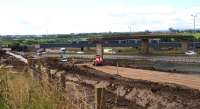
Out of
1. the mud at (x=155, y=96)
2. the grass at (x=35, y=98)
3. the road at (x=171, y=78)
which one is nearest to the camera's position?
the grass at (x=35, y=98)

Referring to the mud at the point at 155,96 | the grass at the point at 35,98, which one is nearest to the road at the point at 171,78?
the mud at the point at 155,96

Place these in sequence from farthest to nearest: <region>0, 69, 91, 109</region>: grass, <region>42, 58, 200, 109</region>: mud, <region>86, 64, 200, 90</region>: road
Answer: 1. <region>86, 64, 200, 90</region>: road
2. <region>42, 58, 200, 109</region>: mud
3. <region>0, 69, 91, 109</region>: grass

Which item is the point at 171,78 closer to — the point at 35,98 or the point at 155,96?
the point at 155,96

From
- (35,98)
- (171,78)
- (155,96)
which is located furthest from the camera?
(171,78)

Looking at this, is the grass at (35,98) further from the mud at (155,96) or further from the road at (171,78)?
the road at (171,78)

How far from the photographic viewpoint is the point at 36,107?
22.8 feet

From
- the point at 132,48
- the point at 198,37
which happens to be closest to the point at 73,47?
the point at 132,48

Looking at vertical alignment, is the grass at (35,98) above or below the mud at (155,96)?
above

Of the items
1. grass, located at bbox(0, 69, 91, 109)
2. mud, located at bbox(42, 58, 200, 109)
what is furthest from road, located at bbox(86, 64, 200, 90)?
grass, located at bbox(0, 69, 91, 109)

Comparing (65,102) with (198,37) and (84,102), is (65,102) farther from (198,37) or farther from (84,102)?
(198,37)

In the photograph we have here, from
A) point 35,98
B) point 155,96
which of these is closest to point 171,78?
point 155,96

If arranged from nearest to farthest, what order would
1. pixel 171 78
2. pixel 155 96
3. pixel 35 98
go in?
pixel 35 98 < pixel 155 96 < pixel 171 78

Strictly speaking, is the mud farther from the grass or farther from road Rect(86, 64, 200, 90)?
the grass

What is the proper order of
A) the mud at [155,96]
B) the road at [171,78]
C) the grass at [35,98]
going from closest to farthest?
1. the grass at [35,98]
2. the mud at [155,96]
3. the road at [171,78]
